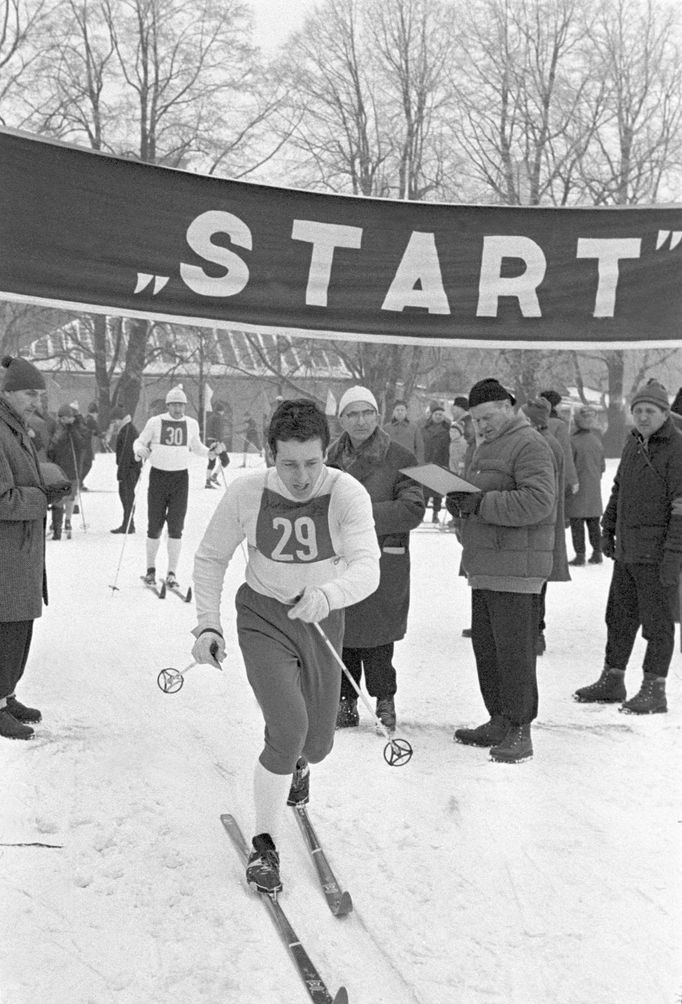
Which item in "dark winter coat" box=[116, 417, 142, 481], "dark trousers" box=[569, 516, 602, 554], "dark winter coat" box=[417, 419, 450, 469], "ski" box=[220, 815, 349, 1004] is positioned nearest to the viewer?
"ski" box=[220, 815, 349, 1004]

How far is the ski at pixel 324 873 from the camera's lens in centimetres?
366

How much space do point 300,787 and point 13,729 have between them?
6.09 ft

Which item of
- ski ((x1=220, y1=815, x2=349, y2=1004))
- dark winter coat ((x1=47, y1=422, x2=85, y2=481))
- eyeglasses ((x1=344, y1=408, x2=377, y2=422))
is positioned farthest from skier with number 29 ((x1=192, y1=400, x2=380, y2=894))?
dark winter coat ((x1=47, y1=422, x2=85, y2=481))

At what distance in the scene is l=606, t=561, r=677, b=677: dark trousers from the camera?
A: 638cm

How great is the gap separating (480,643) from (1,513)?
2.58 metres

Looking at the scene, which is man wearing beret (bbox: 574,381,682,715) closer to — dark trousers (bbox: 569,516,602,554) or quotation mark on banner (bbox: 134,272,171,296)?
quotation mark on banner (bbox: 134,272,171,296)

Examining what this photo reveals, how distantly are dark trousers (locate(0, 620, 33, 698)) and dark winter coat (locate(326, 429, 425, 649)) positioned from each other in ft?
5.61

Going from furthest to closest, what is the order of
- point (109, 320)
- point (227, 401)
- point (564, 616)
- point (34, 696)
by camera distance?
point (227, 401) < point (109, 320) < point (564, 616) < point (34, 696)

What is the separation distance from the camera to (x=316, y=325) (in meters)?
4.70

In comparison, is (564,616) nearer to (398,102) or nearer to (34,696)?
(34,696)

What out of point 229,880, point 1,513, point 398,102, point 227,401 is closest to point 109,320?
point 398,102

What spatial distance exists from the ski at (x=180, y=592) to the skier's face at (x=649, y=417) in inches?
190

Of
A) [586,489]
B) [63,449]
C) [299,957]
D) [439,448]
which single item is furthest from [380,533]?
[439,448]

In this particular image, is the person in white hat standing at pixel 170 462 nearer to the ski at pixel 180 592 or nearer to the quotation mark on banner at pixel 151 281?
the ski at pixel 180 592
